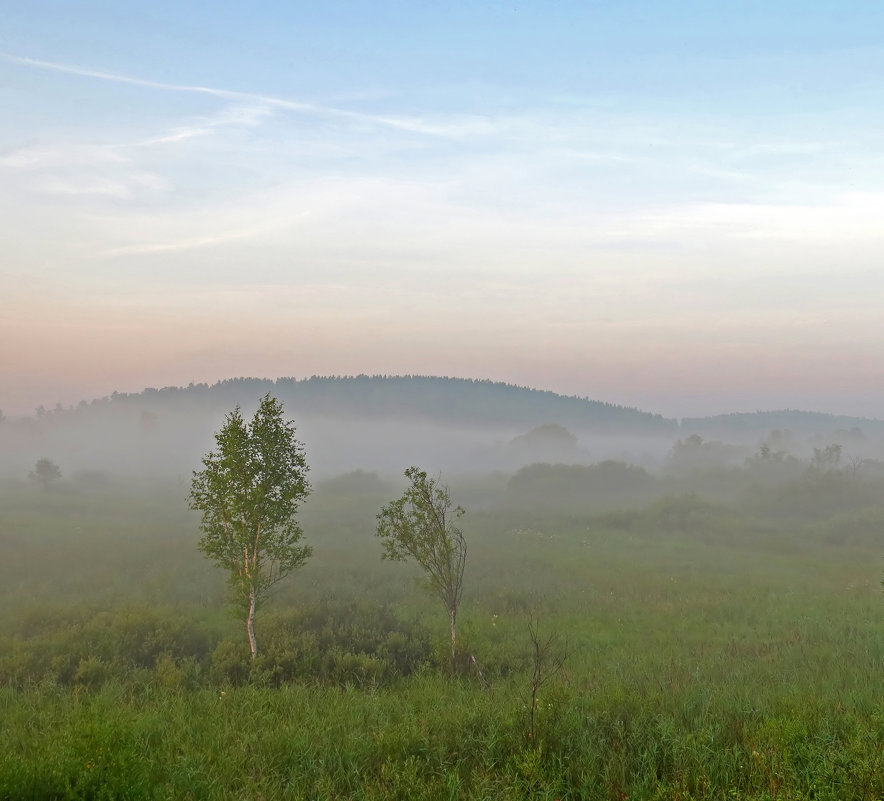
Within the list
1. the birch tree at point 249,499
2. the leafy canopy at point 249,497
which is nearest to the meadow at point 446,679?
the birch tree at point 249,499

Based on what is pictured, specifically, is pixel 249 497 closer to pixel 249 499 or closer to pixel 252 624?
pixel 249 499

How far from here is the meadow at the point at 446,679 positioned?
9.04 meters

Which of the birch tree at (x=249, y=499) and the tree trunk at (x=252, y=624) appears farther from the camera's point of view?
the birch tree at (x=249, y=499)

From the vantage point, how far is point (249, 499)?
19141mm

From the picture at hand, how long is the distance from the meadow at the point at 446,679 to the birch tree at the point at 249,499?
1731mm

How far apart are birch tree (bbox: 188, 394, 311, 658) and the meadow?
173 cm

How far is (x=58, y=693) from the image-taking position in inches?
590

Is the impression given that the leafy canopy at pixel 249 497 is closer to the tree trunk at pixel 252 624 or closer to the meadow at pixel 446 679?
the tree trunk at pixel 252 624

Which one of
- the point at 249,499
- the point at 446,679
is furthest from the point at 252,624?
the point at 446,679

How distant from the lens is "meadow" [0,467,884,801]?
9039mm

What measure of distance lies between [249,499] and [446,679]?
8888 millimetres

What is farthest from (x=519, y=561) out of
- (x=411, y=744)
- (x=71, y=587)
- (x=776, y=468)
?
(x=776, y=468)

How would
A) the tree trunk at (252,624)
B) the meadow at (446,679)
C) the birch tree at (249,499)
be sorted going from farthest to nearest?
1. the birch tree at (249,499)
2. the tree trunk at (252,624)
3. the meadow at (446,679)

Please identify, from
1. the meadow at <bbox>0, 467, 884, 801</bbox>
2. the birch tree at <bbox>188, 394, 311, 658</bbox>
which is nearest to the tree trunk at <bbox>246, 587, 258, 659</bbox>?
the birch tree at <bbox>188, 394, 311, 658</bbox>
